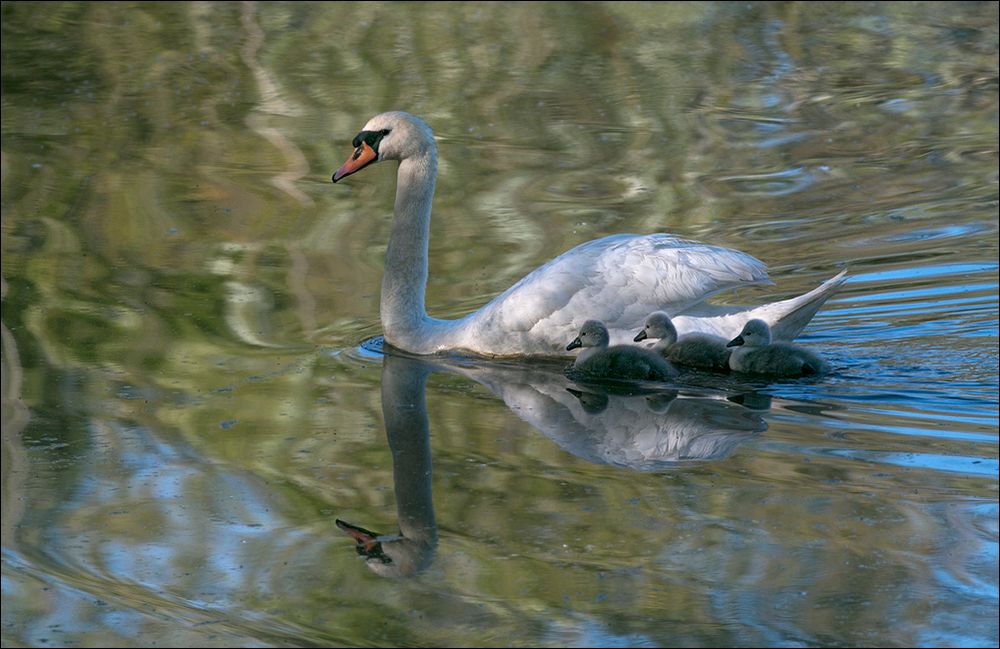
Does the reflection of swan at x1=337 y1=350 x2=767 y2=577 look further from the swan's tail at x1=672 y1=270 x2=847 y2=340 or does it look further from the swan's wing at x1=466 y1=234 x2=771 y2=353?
the swan's tail at x1=672 y1=270 x2=847 y2=340

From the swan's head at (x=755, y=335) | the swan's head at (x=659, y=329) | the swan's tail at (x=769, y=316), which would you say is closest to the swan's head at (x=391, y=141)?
the swan's head at (x=659, y=329)

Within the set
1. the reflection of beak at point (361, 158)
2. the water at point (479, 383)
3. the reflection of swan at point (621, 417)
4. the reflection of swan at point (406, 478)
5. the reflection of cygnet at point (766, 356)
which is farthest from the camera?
the reflection of beak at point (361, 158)

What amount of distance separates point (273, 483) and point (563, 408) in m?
1.51

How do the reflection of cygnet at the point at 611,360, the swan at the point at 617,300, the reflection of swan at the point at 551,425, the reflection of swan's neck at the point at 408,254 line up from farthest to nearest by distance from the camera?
the reflection of swan's neck at the point at 408,254, the swan at the point at 617,300, the reflection of cygnet at the point at 611,360, the reflection of swan at the point at 551,425

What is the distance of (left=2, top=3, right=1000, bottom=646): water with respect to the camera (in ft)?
16.8

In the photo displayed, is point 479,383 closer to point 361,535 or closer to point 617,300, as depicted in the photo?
point 617,300

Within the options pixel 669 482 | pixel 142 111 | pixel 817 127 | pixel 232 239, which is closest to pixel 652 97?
pixel 817 127

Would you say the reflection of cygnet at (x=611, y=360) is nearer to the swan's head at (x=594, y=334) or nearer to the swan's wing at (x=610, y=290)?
the swan's head at (x=594, y=334)

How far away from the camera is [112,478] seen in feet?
20.7

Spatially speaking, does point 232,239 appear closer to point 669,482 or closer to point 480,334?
point 480,334

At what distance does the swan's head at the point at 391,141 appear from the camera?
8234mm

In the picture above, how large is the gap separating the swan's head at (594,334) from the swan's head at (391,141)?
53.0 inches

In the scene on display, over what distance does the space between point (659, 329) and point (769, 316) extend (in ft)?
1.68

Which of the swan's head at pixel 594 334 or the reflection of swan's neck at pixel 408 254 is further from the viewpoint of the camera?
the reflection of swan's neck at pixel 408 254
